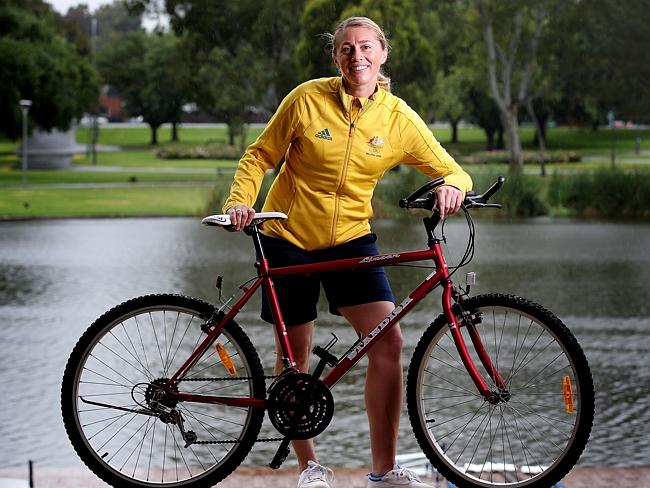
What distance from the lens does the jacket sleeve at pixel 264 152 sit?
14.4 ft

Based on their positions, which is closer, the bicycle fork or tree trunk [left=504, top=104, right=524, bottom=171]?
the bicycle fork

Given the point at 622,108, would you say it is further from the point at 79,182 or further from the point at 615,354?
the point at 615,354

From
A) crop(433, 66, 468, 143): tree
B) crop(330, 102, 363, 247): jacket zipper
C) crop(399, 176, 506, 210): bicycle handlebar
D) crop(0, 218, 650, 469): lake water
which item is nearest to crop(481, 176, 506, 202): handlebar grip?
crop(399, 176, 506, 210): bicycle handlebar

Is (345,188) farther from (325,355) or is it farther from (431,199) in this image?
(325,355)

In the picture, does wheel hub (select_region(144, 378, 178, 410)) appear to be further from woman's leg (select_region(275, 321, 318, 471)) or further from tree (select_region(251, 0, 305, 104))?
tree (select_region(251, 0, 305, 104))

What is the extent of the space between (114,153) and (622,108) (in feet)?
83.4

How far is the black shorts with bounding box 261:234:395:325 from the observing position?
4.45 m

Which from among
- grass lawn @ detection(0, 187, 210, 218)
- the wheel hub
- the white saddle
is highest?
the white saddle

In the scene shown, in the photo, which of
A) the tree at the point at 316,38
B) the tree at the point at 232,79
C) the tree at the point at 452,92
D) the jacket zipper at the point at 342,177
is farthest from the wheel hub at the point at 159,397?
the tree at the point at 452,92

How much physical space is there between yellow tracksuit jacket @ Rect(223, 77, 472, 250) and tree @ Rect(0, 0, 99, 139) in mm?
39970

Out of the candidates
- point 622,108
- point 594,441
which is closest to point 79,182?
point 622,108

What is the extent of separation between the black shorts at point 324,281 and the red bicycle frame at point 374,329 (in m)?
0.05

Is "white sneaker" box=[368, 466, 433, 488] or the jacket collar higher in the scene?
the jacket collar

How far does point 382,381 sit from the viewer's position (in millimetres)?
4488
